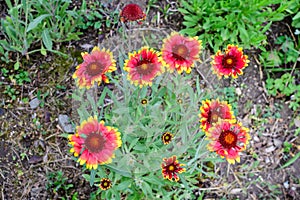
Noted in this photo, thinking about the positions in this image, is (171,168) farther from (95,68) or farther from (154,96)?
(95,68)

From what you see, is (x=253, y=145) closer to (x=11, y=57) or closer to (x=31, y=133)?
(x=31, y=133)

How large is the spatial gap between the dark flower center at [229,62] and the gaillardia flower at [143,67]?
0.28 meters

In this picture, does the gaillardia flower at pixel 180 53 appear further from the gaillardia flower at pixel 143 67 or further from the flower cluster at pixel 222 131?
the flower cluster at pixel 222 131

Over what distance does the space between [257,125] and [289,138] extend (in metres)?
0.23

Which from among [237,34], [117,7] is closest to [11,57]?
[117,7]

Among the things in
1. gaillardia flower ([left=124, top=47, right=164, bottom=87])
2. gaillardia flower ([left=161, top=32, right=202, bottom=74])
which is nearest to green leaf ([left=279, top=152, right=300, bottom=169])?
gaillardia flower ([left=161, top=32, right=202, bottom=74])

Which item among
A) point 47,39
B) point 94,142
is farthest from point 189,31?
point 94,142

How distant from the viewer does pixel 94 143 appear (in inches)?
56.6

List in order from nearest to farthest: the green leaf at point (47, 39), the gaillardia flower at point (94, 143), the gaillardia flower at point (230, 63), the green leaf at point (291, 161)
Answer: the gaillardia flower at point (94, 143), the gaillardia flower at point (230, 63), the green leaf at point (47, 39), the green leaf at point (291, 161)

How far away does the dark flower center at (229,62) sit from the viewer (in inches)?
64.8

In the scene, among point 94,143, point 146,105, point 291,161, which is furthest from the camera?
point 291,161

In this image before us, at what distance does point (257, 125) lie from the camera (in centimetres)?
254

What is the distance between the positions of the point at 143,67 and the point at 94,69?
19 cm

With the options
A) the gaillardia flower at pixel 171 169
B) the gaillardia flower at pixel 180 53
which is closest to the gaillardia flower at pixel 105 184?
the gaillardia flower at pixel 171 169
